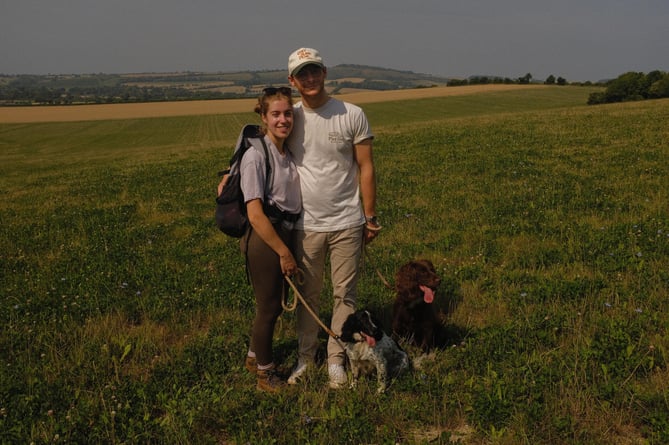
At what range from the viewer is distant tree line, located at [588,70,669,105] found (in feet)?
171

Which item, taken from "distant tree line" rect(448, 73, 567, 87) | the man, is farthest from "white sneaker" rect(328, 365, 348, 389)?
"distant tree line" rect(448, 73, 567, 87)

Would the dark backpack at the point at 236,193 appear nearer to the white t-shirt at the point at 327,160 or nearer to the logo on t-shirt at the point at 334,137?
the white t-shirt at the point at 327,160

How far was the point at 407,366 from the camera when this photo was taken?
440 cm

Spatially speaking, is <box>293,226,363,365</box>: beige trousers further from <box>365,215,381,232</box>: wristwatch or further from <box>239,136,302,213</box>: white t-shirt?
<box>239,136,302,213</box>: white t-shirt

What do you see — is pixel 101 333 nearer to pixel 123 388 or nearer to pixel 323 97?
pixel 123 388

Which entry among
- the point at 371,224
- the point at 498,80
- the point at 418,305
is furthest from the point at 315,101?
the point at 498,80

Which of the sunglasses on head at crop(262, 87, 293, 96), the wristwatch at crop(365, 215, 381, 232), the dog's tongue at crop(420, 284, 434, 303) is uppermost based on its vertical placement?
the sunglasses on head at crop(262, 87, 293, 96)

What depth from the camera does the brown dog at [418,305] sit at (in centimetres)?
472

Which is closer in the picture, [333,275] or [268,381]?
[268,381]

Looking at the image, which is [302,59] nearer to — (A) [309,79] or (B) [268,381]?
(A) [309,79]

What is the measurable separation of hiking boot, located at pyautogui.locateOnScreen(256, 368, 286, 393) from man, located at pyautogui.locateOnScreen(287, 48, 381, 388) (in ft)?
0.49

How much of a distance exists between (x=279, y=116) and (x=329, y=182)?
27.3 inches

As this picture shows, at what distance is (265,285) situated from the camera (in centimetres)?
411

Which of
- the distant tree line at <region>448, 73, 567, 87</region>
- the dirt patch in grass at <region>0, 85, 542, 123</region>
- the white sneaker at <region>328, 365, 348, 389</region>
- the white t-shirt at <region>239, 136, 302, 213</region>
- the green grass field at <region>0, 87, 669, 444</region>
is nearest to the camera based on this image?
the green grass field at <region>0, 87, 669, 444</region>
